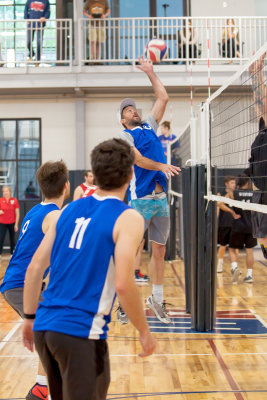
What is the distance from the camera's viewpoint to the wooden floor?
159 inches

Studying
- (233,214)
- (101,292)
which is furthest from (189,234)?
(101,292)

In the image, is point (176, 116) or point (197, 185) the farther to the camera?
point (176, 116)

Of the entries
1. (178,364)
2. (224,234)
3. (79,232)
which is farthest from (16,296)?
(224,234)

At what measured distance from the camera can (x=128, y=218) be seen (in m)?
2.14

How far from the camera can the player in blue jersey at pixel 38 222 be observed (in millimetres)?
3244

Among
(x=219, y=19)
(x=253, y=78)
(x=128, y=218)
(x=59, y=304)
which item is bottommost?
(x=59, y=304)

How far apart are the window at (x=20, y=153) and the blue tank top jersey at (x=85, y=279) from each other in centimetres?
1323

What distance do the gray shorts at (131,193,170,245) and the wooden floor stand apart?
1.04m

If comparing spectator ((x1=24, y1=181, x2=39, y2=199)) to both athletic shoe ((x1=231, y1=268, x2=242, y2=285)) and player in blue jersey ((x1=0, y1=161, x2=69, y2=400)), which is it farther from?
player in blue jersey ((x1=0, y1=161, x2=69, y2=400))

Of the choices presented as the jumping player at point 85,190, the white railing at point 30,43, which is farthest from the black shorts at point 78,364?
the white railing at point 30,43

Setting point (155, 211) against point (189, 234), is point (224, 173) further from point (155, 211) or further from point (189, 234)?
point (155, 211)

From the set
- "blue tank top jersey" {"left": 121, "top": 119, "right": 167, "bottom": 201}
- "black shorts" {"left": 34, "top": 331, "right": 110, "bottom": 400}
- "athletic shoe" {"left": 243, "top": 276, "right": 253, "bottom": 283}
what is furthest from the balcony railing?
"black shorts" {"left": 34, "top": 331, "right": 110, "bottom": 400}

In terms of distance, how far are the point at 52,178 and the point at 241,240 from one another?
6.76 m

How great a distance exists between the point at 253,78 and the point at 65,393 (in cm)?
328
